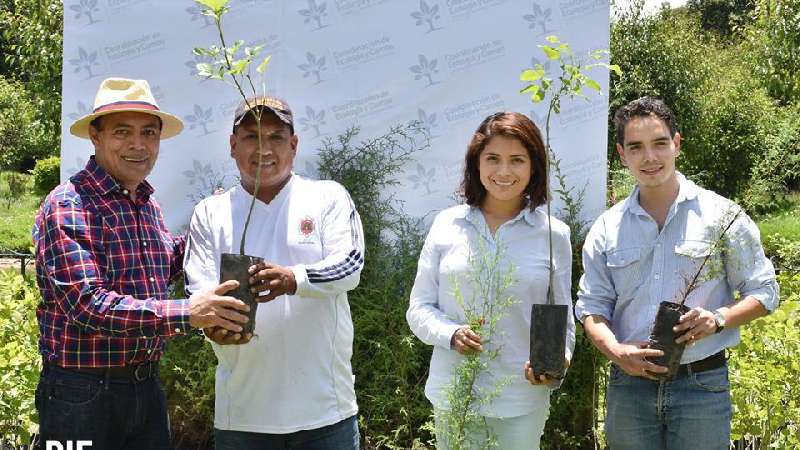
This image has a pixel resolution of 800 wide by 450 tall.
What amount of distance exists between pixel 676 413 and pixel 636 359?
0.81ft

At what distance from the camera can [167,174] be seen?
4676mm

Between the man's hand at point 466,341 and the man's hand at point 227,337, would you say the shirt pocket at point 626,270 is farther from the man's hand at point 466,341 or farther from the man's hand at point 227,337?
the man's hand at point 227,337

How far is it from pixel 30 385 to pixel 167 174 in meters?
1.82

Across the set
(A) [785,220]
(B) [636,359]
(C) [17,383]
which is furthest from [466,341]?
(A) [785,220]

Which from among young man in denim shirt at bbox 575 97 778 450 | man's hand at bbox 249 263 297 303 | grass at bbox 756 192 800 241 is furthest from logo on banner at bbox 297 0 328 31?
grass at bbox 756 192 800 241

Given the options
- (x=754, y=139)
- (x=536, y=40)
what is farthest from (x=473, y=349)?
(x=754, y=139)

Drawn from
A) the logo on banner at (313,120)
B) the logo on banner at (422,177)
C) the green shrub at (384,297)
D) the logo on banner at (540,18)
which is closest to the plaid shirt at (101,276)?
the green shrub at (384,297)

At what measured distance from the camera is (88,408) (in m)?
2.30

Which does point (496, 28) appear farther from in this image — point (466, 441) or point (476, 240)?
point (466, 441)

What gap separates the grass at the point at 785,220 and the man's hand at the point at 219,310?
11.1 m

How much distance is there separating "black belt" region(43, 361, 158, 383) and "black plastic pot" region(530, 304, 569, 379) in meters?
1.20

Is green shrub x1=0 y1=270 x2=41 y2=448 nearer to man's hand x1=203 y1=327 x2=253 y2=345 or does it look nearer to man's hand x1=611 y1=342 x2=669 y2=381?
man's hand x1=203 y1=327 x2=253 y2=345

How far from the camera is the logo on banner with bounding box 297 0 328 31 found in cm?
464

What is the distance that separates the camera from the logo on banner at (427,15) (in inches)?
181
